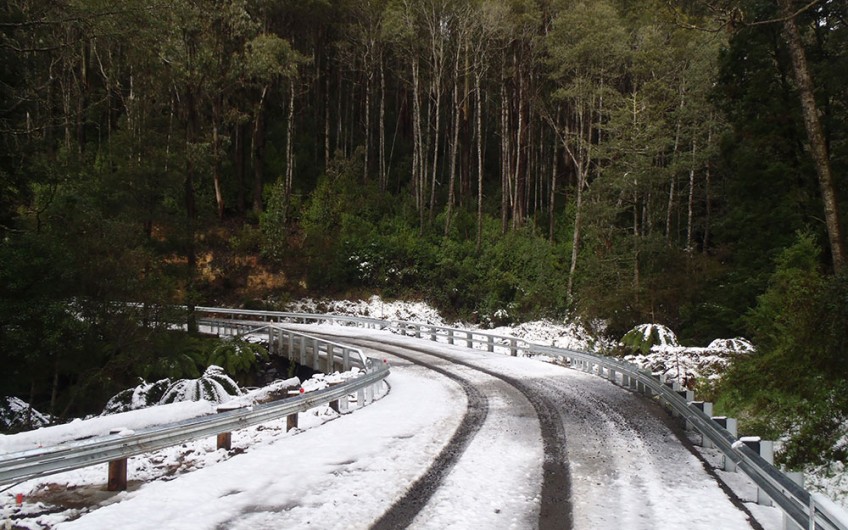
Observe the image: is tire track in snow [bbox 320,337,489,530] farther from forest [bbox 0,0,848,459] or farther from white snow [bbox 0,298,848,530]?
forest [bbox 0,0,848,459]

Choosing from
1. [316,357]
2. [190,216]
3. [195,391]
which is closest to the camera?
[195,391]

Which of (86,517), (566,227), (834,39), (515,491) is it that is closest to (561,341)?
(566,227)

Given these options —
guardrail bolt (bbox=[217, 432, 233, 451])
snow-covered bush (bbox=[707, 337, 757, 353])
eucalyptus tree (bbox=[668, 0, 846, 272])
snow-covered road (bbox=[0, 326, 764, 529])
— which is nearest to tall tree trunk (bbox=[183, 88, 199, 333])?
snow-covered road (bbox=[0, 326, 764, 529])

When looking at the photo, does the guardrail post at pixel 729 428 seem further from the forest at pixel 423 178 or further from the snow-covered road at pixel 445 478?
the forest at pixel 423 178

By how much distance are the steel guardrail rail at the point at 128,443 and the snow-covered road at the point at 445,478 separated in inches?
16.7

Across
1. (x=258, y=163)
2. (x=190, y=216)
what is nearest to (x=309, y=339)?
(x=190, y=216)

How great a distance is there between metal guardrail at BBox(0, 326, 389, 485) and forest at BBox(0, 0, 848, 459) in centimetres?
810

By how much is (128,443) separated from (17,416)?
12854 mm

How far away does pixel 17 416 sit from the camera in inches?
594

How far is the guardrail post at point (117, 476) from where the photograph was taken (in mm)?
5734

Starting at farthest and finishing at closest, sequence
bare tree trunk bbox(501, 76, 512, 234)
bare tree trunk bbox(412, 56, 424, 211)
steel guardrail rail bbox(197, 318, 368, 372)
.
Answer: bare tree trunk bbox(412, 56, 424, 211) → bare tree trunk bbox(501, 76, 512, 234) → steel guardrail rail bbox(197, 318, 368, 372)

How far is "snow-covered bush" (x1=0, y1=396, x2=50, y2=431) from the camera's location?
566 inches

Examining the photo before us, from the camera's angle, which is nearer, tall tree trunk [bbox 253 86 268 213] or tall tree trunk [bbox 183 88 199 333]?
tall tree trunk [bbox 183 88 199 333]

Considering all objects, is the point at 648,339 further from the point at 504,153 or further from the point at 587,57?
the point at 504,153
